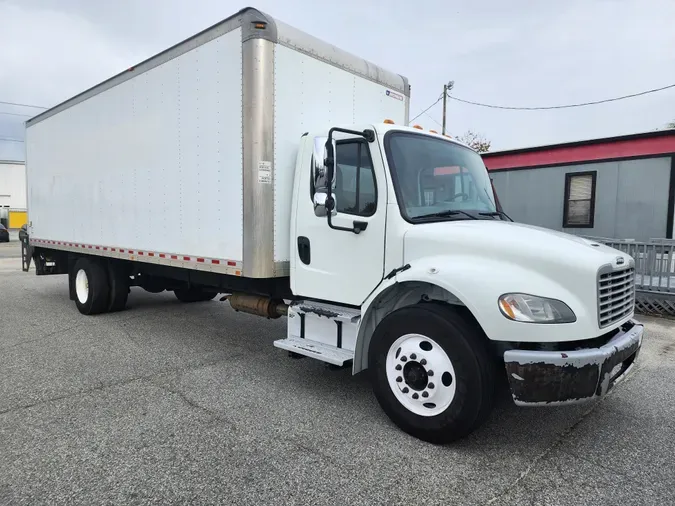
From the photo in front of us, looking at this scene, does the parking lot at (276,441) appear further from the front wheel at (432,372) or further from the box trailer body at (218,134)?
the box trailer body at (218,134)

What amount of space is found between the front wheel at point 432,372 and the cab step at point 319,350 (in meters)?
0.33

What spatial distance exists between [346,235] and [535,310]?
166 cm

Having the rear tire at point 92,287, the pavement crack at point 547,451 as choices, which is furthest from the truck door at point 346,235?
the rear tire at point 92,287

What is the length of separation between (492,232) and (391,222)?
0.78 metres

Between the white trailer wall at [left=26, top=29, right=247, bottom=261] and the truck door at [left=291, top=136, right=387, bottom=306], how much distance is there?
66 centimetres

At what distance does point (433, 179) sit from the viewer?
4.01m

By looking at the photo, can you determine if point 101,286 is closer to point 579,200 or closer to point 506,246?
point 506,246

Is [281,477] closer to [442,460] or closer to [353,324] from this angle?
[442,460]

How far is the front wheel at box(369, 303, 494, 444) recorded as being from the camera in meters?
3.14

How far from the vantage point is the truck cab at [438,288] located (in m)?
3.00

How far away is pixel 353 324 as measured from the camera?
158 inches

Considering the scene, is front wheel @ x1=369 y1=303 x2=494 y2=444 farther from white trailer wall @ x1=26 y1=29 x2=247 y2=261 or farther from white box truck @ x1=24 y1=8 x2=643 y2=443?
white trailer wall @ x1=26 y1=29 x2=247 y2=261

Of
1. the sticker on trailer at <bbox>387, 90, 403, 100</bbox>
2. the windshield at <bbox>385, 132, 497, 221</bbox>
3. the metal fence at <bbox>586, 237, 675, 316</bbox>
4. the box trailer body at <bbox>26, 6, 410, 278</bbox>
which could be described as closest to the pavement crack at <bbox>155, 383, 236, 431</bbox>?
the box trailer body at <bbox>26, 6, 410, 278</bbox>

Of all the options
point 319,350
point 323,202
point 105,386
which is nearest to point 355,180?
point 323,202
